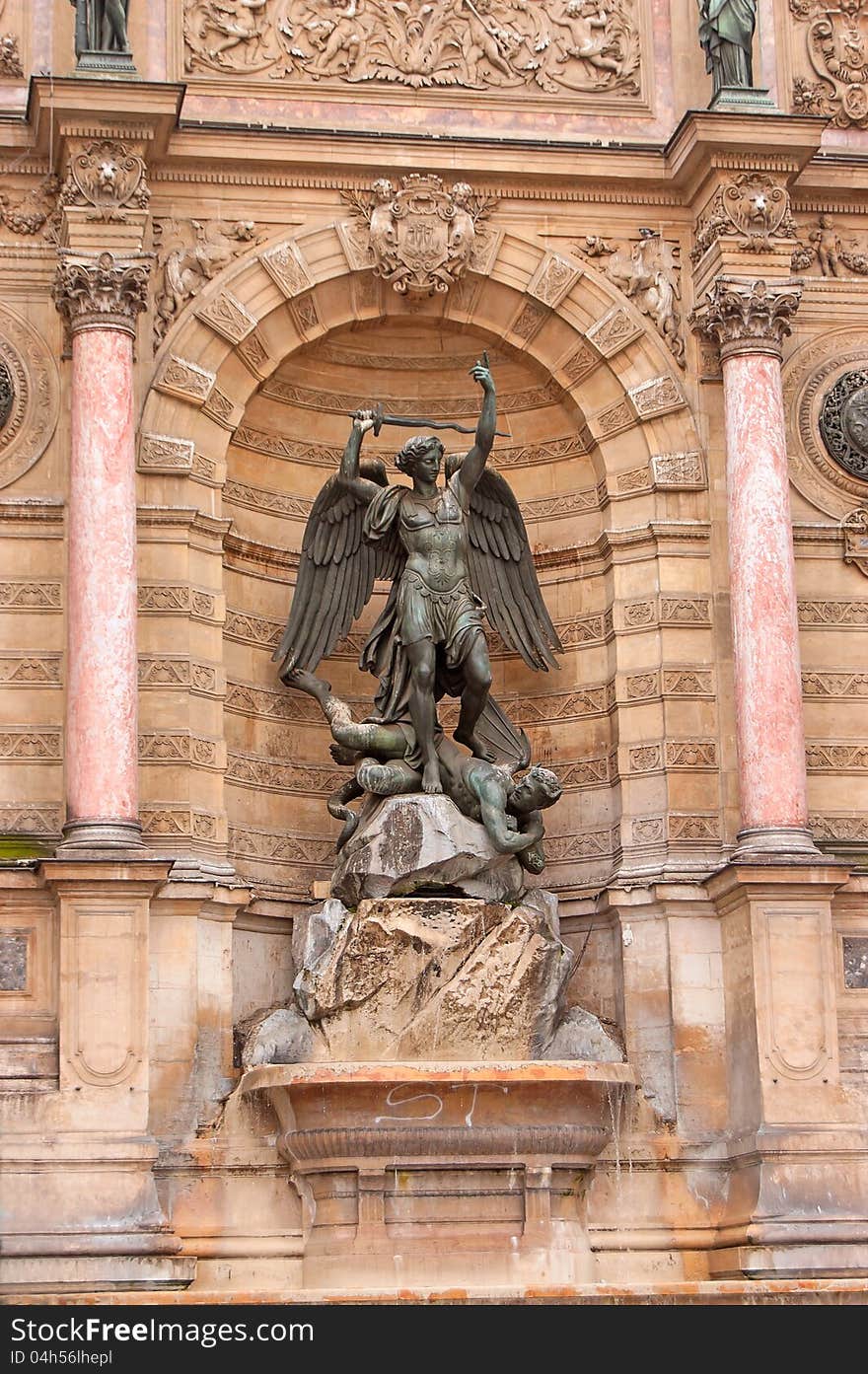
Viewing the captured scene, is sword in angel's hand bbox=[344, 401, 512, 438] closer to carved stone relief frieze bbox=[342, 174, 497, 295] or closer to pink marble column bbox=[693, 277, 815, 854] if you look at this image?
carved stone relief frieze bbox=[342, 174, 497, 295]

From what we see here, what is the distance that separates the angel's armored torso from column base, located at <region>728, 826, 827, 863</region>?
2.90 m

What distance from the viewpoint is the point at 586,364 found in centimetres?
1938

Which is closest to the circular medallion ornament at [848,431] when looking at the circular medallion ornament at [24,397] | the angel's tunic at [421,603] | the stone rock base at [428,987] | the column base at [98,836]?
the angel's tunic at [421,603]

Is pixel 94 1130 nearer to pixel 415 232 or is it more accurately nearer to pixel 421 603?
pixel 421 603

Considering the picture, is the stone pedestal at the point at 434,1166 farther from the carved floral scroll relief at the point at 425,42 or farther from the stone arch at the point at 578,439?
the carved floral scroll relief at the point at 425,42

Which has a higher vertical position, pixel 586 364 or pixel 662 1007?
pixel 586 364

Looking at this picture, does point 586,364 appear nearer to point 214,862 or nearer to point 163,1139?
point 214,862

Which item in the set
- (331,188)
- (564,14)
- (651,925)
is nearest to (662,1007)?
(651,925)

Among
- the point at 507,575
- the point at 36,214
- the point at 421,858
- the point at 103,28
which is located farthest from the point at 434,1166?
the point at 103,28

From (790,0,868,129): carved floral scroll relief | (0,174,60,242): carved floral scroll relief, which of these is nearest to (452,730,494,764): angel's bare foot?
(0,174,60,242): carved floral scroll relief

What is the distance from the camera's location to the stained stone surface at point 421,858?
17.4m

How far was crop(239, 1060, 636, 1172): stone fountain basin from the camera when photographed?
16.4m
